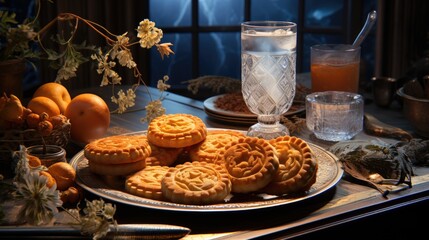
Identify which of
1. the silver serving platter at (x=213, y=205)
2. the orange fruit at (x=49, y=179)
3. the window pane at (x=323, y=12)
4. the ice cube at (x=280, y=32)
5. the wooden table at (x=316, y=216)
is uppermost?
the ice cube at (x=280, y=32)

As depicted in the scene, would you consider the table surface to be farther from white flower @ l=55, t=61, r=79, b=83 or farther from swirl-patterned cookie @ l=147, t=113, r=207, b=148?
white flower @ l=55, t=61, r=79, b=83

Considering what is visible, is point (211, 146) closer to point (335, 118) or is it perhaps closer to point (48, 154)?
point (48, 154)

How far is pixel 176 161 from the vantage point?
1537mm

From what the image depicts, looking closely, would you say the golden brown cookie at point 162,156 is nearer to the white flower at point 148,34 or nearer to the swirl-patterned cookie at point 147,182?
the swirl-patterned cookie at point 147,182

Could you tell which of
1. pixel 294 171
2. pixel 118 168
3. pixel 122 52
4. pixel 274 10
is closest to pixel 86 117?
pixel 122 52

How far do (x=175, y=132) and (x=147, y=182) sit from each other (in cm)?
21

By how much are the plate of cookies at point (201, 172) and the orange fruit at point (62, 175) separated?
0.02m

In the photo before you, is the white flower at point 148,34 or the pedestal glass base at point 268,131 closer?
the white flower at point 148,34

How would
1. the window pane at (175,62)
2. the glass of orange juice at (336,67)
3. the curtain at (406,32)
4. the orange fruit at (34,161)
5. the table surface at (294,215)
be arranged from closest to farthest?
the table surface at (294,215), the orange fruit at (34,161), the glass of orange juice at (336,67), the curtain at (406,32), the window pane at (175,62)

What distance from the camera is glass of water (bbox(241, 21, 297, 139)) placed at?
167cm

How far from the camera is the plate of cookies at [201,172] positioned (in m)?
1.25

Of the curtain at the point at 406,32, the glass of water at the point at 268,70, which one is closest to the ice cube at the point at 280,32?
the glass of water at the point at 268,70

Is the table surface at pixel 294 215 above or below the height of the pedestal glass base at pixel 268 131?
below

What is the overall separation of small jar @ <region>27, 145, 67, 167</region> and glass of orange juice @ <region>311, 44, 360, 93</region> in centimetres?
95
